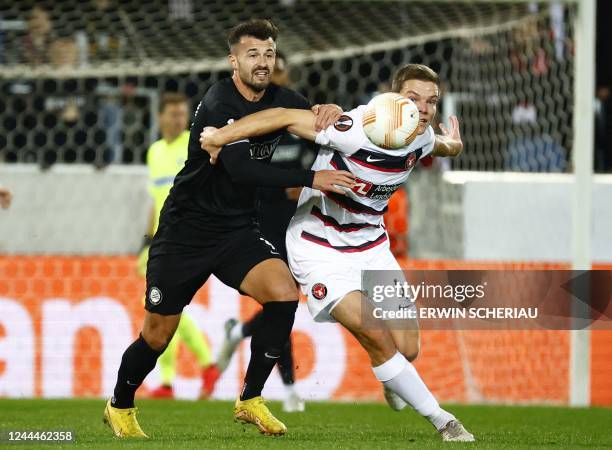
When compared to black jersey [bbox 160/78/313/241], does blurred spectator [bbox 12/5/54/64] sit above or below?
above

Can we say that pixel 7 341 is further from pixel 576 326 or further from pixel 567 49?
pixel 567 49

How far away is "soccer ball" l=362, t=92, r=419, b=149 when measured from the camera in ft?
19.3

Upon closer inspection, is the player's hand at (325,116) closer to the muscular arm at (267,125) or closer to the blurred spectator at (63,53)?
the muscular arm at (267,125)

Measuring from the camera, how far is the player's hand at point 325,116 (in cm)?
596

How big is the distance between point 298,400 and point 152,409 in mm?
952

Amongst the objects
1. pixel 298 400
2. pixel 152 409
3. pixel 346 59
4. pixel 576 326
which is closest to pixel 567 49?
pixel 346 59

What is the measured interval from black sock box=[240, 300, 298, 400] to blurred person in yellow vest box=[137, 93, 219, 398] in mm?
2835

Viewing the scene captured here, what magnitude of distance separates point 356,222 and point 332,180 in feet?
2.22

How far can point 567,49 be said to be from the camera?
34.7 feet

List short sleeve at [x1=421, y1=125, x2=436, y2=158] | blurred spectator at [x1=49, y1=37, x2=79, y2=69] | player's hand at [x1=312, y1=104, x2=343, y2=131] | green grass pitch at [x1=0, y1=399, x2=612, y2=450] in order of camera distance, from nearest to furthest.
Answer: green grass pitch at [x1=0, y1=399, x2=612, y2=450], player's hand at [x1=312, y1=104, x2=343, y2=131], short sleeve at [x1=421, y1=125, x2=436, y2=158], blurred spectator at [x1=49, y1=37, x2=79, y2=69]

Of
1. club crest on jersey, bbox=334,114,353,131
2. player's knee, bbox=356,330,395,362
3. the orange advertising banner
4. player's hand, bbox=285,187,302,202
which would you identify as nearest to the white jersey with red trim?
club crest on jersey, bbox=334,114,353,131

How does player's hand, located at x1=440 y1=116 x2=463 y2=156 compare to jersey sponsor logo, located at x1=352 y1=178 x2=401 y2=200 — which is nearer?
jersey sponsor logo, located at x1=352 y1=178 x2=401 y2=200

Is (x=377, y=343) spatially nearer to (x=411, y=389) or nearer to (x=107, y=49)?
(x=411, y=389)

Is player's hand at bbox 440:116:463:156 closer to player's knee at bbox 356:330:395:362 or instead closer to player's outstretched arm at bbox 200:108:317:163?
player's outstretched arm at bbox 200:108:317:163
